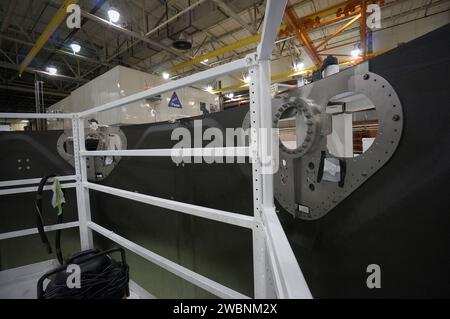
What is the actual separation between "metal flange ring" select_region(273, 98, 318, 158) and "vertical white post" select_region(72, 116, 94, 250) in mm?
1537

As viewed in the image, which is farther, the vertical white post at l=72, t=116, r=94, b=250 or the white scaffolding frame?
the vertical white post at l=72, t=116, r=94, b=250

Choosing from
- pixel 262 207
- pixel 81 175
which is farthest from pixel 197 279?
pixel 81 175

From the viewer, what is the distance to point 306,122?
91 cm

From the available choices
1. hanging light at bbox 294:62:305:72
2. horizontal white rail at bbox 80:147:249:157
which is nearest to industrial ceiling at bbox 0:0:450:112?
hanging light at bbox 294:62:305:72

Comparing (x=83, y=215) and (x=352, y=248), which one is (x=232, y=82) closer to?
(x=83, y=215)

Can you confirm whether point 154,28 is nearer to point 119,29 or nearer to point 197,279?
point 119,29

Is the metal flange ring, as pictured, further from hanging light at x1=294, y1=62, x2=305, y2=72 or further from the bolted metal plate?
hanging light at x1=294, y1=62, x2=305, y2=72

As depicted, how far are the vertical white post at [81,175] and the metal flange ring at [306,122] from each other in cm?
154

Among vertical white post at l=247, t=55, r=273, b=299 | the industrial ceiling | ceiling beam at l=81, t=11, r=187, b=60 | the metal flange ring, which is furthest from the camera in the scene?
the industrial ceiling

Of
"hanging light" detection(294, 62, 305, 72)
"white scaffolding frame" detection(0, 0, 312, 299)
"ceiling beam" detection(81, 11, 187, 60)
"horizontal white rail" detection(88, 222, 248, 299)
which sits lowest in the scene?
"horizontal white rail" detection(88, 222, 248, 299)

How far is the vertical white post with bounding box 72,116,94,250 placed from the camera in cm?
155

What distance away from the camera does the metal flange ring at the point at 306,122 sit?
0.90 metres

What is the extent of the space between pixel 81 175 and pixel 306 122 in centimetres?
171

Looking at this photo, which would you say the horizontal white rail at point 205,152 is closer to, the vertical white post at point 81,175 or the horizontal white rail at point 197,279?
the horizontal white rail at point 197,279
